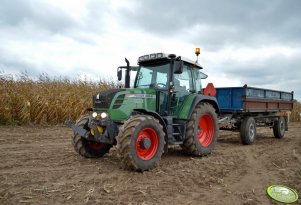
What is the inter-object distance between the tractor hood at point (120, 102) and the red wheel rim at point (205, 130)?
1993 millimetres

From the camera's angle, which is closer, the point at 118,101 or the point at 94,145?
the point at 118,101

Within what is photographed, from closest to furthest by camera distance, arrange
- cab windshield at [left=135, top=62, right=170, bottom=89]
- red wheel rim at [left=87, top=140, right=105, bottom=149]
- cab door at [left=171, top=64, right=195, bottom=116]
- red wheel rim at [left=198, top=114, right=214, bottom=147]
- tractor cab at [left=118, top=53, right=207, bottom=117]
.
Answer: red wheel rim at [left=87, top=140, right=105, bottom=149]
tractor cab at [left=118, top=53, right=207, bottom=117]
cab windshield at [left=135, top=62, right=170, bottom=89]
cab door at [left=171, top=64, right=195, bottom=116]
red wheel rim at [left=198, top=114, right=214, bottom=147]

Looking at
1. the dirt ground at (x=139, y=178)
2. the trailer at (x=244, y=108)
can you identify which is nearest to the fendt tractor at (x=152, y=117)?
the dirt ground at (x=139, y=178)

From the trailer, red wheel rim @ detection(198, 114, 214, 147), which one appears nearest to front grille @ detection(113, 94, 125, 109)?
red wheel rim @ detection(198, 114, 214, 147)

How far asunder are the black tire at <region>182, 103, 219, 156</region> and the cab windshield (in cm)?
105

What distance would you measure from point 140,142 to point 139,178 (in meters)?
0.68

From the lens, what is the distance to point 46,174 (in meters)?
5.18

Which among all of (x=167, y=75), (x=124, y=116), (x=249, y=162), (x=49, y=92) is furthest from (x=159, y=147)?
(x=49, y=92)

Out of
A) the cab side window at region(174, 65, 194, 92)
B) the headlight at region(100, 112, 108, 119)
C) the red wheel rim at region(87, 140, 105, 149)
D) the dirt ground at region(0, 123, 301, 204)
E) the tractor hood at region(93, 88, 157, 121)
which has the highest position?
the cab side window at region(174, 65, 194, 92)

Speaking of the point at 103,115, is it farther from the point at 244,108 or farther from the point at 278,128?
the point at 278,128

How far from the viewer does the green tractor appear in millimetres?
5480

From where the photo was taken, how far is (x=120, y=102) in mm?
6000

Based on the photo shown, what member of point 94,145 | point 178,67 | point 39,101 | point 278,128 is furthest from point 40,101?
point 278,128

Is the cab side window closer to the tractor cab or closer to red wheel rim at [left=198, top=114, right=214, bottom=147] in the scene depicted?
the tractor cab
